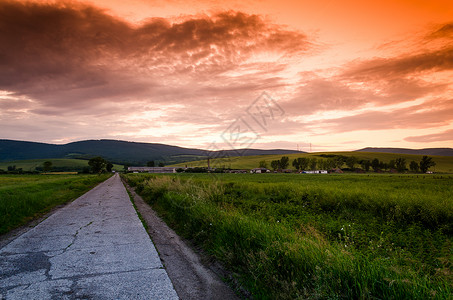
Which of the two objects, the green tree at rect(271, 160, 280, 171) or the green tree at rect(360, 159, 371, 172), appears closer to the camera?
the green tree at rect(360, 159, 371, 172)

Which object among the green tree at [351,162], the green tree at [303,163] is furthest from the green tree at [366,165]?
the green tree at [303,163]

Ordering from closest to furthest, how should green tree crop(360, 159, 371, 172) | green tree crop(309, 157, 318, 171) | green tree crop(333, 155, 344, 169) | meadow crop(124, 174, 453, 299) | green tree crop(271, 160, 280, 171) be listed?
meadow crop(124, 174, 453, 299), green tree crop(360, 159, 371, 172), green tree crop(333, 155, 344, 169), green tree crop(309, 157, 318, 171), green tree crop(271, 160, 280, 171)

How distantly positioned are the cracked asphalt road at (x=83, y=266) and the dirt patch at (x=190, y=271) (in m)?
0.23

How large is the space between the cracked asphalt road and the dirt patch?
0.75 ft

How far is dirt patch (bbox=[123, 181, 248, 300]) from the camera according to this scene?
417cm

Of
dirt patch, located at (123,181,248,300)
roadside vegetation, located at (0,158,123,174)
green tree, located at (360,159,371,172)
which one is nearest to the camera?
dirt patch, located at (123,181,248,300)

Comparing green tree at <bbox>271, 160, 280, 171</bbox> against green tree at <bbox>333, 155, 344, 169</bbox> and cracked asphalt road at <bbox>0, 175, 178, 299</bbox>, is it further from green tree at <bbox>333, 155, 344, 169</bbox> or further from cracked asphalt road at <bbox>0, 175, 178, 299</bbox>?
cracked asphalt road at <bbox>0, 175, 178, 299</bbox>

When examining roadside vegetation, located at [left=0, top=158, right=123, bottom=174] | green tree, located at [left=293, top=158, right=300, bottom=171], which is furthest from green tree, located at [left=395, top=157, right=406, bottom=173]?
roadside vegetation, located at [left=0, top=158, right=123, bottom=174]

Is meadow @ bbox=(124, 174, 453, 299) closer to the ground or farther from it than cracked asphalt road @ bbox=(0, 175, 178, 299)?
farther from it

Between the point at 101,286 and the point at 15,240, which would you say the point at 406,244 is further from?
the point at 15,240

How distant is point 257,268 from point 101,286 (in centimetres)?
271

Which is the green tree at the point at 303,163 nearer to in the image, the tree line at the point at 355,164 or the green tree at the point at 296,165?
the tree line at the point at 355,164

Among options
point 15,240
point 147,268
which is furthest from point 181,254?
point 15,240

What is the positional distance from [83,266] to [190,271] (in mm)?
2216
